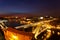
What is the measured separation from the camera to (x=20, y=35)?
456 centimetres

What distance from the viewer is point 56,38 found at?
24.6 feet

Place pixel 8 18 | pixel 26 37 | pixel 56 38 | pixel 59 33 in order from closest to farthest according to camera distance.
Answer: pixel 26 37 < pixel 56 38 < pixel 59 33 < pixel 8 18

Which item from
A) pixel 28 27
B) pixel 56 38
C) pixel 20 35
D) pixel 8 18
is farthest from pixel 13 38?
pixel 8 18

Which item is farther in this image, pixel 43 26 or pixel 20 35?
pixel 43 26

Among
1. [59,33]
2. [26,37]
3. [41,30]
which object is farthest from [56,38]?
[26,37]

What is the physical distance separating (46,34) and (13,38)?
411cm

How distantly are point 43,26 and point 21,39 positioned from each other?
412 cm

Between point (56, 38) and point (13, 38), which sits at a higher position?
point (13, 38)

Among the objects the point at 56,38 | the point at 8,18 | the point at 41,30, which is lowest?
the point at 56,38

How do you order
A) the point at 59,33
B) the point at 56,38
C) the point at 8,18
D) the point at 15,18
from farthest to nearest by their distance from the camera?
the point at 15,18 < the point at 8,18 < the point at 59,33 < the point at 56,38

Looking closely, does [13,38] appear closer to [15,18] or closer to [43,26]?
[43,26]

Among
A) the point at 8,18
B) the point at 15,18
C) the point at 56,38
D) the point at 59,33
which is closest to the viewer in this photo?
the point at 56,38

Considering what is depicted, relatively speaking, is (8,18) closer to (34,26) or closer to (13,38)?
(34,26)

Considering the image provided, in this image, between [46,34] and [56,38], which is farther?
[46,34]
